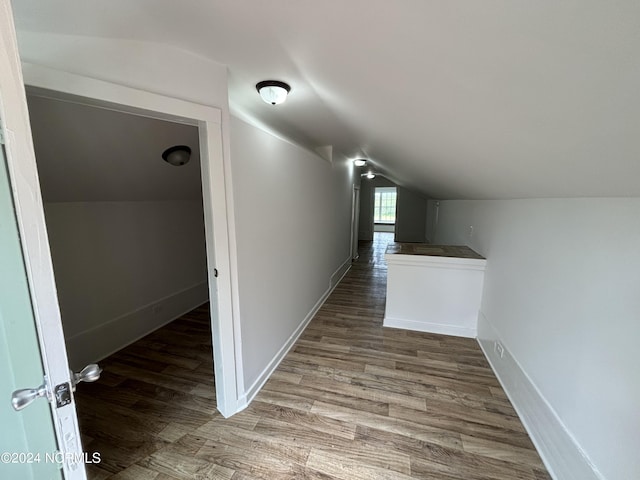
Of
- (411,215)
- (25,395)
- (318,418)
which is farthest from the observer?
(411,215)

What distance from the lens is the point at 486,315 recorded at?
264 centimetres

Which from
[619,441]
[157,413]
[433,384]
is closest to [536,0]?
[619,441]

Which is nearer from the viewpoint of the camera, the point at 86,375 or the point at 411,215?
the point at 86,375

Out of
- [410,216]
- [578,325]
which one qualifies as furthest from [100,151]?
[410,216]

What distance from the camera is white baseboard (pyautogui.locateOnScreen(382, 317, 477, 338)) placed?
2.92m

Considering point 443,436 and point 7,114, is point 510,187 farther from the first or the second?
point 7,114

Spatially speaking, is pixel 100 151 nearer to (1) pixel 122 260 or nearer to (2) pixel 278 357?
(1) pixel 122 260

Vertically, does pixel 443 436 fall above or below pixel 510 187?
below

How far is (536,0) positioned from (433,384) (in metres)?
2.37

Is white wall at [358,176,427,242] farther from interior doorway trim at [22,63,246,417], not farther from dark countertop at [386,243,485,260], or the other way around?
interior doorway trim at [22,63,246,417]

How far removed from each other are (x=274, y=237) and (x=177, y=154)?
3.46 ft

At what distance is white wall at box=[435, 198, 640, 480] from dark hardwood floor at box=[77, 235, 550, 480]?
0.31m

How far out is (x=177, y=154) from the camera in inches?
86.0

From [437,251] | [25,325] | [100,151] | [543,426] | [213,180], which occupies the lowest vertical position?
[543,426]
